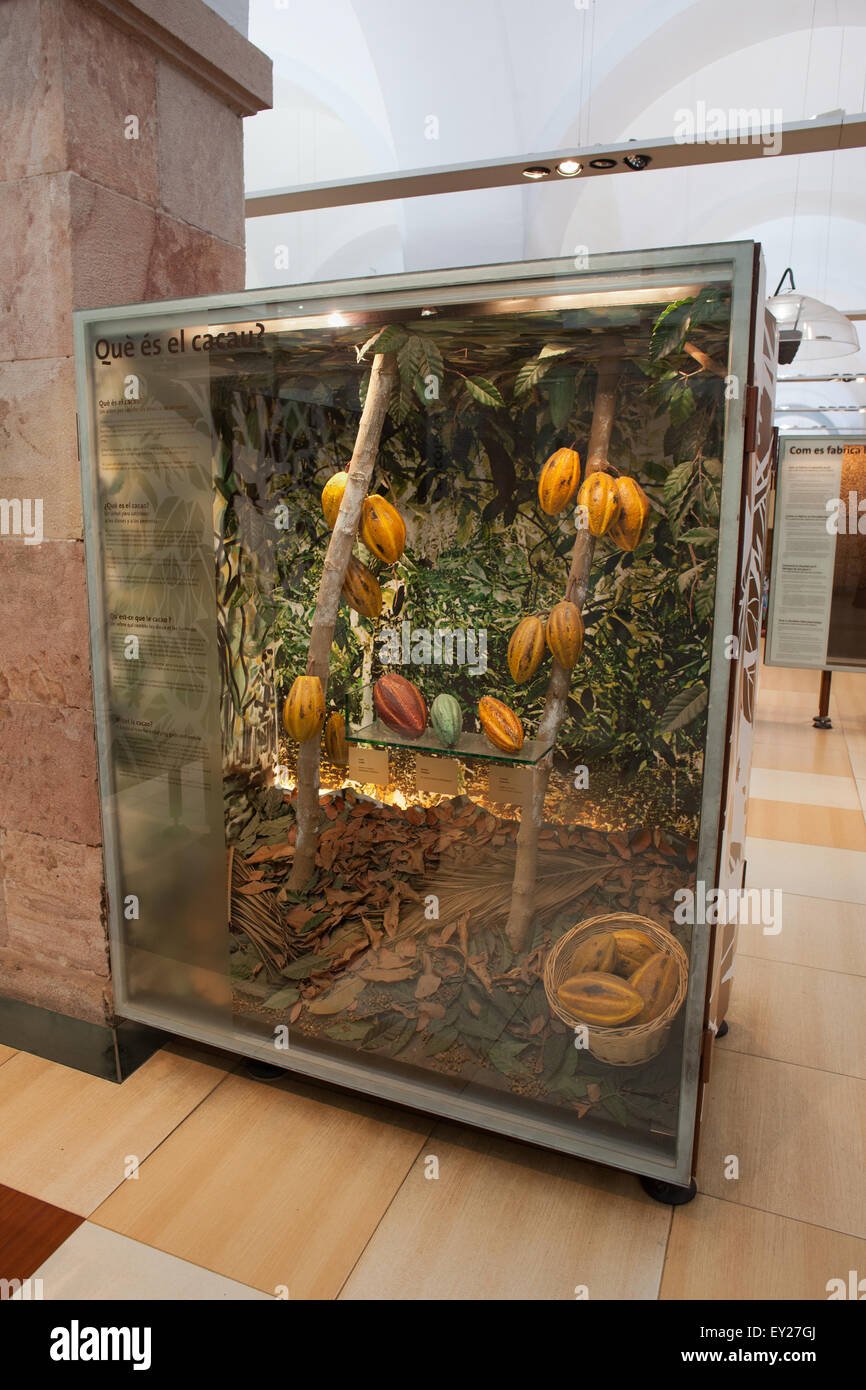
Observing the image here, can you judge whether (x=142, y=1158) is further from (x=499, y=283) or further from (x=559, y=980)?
(x=499, y=283)

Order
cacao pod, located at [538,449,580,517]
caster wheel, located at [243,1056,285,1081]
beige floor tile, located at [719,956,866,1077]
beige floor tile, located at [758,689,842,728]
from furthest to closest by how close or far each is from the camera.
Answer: beige floor tile, located at [758,689,842,728] → beige floor tile, located at [719,956,866,1077] → caster wheel, located at [243,1056,285,1081] → cacao pod, located at [538,449,580,517]

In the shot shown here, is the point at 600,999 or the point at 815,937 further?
the point at 815,937

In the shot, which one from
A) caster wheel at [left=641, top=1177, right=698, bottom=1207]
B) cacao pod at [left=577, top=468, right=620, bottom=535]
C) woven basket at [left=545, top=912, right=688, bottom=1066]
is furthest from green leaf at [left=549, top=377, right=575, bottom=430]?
caster wheel at [left=641, top=1177, right=698, bottom=1207]

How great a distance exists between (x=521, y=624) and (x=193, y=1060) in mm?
1315

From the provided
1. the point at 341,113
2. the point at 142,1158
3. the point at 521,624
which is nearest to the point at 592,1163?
the point at 142,1158

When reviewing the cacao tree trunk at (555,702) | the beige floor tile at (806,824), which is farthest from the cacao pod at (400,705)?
the beige floor tile at (806,824)

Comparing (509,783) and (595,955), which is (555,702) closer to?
(509,783)

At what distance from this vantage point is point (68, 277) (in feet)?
6.09

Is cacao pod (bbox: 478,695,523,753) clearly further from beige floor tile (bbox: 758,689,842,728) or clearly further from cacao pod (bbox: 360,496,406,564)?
beige floor tile (bbox: 758,689,842,728)

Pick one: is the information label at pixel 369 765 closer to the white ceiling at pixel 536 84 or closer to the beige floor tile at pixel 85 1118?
the beige floor tile at pixel 85 1118

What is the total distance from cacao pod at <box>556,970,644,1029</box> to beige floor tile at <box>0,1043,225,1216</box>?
87 cm

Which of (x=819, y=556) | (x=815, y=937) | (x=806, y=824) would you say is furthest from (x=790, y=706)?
(x=815, y=937)

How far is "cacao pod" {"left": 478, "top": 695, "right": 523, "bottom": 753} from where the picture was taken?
1.84 metres

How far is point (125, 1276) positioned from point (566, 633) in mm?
1387
